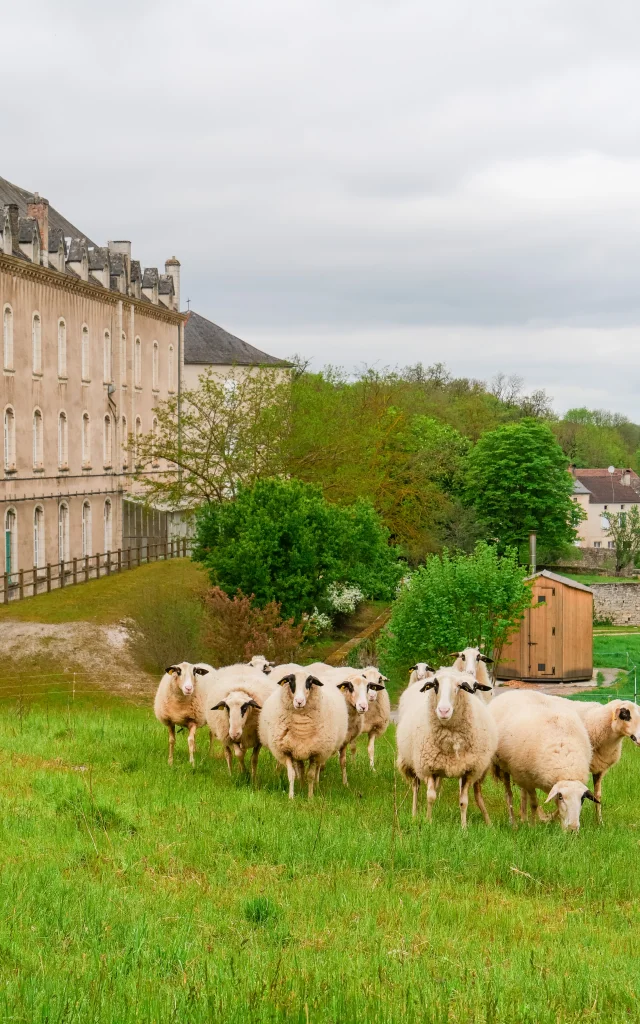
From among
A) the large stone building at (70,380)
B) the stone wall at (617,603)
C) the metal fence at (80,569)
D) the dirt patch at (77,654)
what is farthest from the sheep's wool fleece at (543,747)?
the stone wall at (617,603)

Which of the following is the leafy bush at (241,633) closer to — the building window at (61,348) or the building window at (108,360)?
the building window at (61,348)

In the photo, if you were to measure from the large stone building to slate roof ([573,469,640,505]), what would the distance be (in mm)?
93041

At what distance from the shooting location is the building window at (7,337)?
161 feet

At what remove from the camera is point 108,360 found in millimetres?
62188

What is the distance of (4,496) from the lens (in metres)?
49.2

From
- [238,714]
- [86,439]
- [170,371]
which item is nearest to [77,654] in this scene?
[86,439]

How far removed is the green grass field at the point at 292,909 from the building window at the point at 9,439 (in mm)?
35422

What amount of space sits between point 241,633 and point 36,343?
83.0ft

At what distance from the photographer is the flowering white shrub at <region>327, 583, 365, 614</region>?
149 feet

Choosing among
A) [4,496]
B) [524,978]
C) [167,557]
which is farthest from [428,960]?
[167,557]

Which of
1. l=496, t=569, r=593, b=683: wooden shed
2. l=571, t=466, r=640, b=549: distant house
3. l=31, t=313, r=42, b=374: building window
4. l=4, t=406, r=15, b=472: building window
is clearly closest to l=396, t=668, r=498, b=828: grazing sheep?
l=4, t=406, r=15, b=472: building window

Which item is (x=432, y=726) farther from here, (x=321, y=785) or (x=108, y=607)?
(x=108, y=607)

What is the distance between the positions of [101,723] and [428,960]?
45.3 ft

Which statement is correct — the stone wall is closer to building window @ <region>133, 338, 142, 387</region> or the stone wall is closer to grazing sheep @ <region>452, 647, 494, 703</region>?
building window @ <region>133, 338, 142, 387</region>
